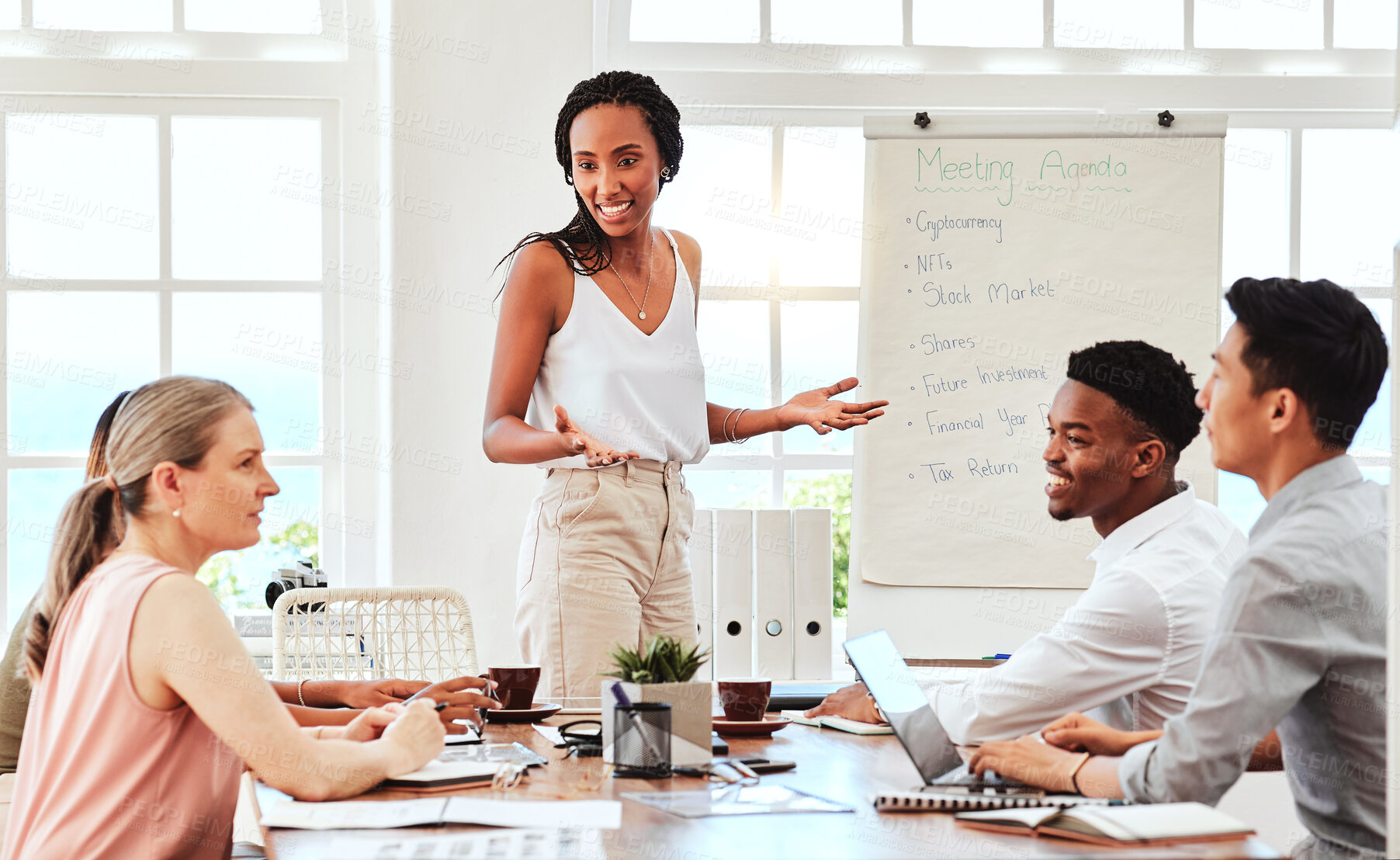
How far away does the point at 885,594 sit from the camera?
3.37m

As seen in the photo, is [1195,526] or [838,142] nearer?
[1195,526]

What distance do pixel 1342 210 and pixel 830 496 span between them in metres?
1.68

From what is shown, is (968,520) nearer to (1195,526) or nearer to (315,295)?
(1195,526)

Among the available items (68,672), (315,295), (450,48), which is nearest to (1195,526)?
(68,672)

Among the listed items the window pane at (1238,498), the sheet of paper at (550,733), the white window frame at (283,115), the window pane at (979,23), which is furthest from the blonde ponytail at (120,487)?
the window pane at (1238,498)

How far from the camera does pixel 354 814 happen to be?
1236 millimetres

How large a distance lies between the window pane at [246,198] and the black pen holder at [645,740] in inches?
95.9

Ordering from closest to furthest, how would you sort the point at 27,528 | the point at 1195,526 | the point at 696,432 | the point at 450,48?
the point at 1195,526 < the point at 696,432 < the point at 450,48 < the point at 27,528

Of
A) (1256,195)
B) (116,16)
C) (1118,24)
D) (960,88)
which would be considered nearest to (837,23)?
(960,88)

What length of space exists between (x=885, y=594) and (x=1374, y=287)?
66.5 inches

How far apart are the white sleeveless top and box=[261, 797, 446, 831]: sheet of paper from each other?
0.98m

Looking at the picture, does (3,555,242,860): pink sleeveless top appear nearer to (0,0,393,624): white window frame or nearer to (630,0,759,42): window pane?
(0,0,393,624): white window frame

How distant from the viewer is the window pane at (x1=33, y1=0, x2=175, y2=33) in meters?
3.44

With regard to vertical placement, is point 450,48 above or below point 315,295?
above
